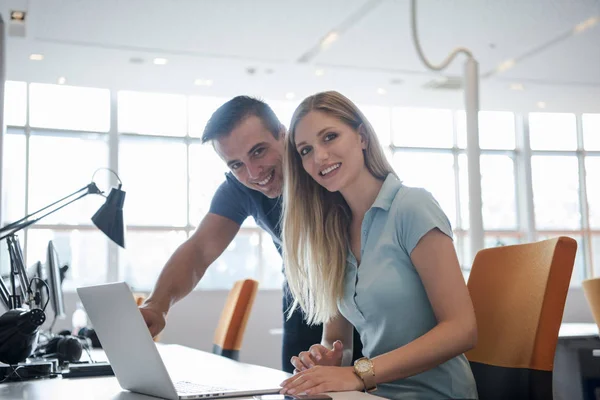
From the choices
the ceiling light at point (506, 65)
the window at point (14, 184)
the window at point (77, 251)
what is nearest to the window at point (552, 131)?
the ceiling light at point (506, 65)

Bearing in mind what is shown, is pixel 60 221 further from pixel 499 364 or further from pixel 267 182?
pixel 499 364

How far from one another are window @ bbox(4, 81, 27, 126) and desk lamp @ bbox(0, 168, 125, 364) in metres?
7.04

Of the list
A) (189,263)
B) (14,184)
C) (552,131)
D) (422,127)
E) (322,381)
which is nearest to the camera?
(322,381)

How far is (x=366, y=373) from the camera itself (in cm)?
135

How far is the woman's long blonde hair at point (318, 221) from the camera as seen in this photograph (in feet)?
5.91

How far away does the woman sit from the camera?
1443mm

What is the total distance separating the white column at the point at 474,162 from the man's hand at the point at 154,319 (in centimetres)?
245

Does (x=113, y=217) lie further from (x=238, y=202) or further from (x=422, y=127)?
(x=422, y=127)

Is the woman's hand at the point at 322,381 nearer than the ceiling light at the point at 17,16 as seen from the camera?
Yes

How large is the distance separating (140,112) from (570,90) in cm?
573

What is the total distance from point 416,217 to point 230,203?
1.16 metres

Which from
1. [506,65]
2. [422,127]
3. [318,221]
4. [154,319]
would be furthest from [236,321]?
[422,127]

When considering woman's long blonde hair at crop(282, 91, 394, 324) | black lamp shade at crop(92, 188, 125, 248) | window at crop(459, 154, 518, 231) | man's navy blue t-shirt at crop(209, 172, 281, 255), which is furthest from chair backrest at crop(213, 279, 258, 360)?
window at crop(459, 154, 518, 231)

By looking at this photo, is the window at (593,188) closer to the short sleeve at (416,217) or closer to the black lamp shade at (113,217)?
the black lamp shade at (113,217)
